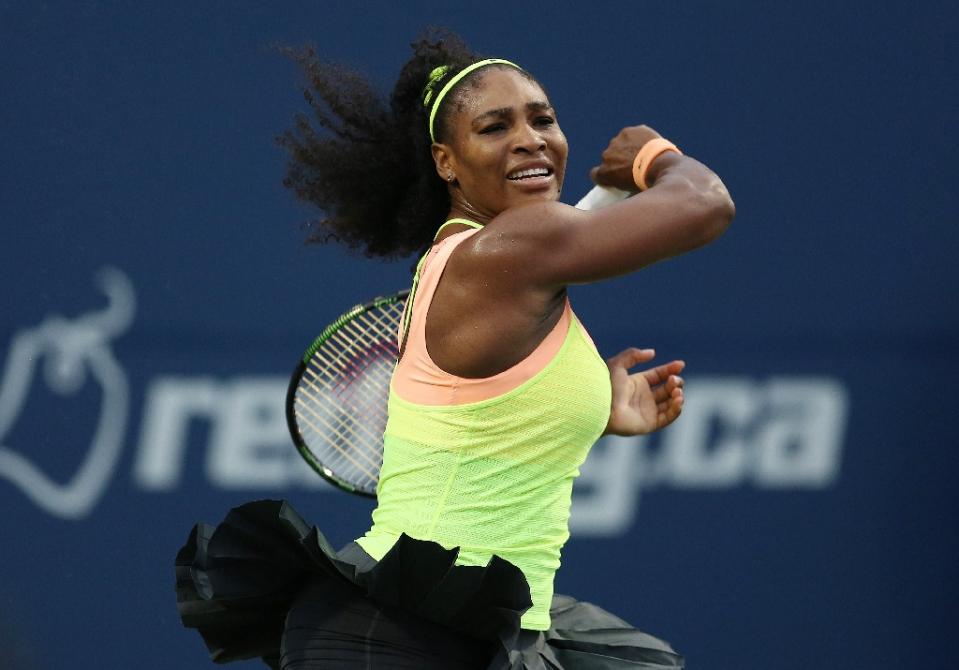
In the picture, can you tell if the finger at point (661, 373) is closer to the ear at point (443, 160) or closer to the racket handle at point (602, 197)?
the racket handle at point (602, 197)

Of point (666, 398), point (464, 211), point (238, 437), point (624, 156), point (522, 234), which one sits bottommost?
point (238, 437)

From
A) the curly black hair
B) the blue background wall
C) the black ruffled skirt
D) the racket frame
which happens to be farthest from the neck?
the blue background wall

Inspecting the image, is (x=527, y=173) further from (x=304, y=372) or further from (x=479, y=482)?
(x=304, y=372)

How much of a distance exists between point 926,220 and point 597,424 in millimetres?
2442

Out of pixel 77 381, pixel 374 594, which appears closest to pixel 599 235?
pixel 374 594

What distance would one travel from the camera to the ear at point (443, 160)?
2586 mm

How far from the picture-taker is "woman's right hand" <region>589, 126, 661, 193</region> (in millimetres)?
2518

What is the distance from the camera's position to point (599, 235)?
2.17 m

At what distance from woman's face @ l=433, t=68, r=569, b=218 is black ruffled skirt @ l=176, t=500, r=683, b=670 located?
65 cm

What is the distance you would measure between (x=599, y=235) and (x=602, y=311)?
208cm

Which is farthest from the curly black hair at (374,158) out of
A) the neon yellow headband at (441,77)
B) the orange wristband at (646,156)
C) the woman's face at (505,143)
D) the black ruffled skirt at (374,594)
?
the black ruffled skirt at (374,594)

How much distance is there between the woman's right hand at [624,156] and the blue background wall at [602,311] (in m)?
1.66

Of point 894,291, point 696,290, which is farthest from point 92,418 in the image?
point 894,291

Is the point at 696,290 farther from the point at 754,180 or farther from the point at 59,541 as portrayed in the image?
the point at 59,541
